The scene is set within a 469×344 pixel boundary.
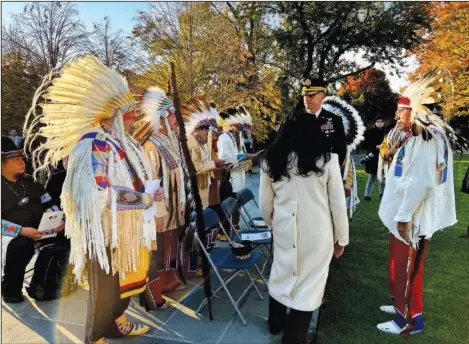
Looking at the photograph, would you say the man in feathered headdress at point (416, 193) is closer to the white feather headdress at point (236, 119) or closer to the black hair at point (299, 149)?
the black hair at point (299, 149)

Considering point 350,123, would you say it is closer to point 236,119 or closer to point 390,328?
point 236,119

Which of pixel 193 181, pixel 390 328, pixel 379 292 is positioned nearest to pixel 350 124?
pixel 379 292

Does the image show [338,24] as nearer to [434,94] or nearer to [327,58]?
[327,58]

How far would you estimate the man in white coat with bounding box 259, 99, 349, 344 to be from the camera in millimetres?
2535

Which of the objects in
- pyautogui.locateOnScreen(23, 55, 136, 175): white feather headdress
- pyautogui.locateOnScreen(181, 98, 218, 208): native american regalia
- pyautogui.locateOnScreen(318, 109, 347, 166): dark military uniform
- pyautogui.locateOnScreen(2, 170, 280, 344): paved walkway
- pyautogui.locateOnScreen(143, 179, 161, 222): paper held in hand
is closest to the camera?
pyautogui.locateOnScreen(23, 55, 136, 175): white feather headdress

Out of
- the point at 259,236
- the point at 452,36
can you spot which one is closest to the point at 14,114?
the point at 259,236

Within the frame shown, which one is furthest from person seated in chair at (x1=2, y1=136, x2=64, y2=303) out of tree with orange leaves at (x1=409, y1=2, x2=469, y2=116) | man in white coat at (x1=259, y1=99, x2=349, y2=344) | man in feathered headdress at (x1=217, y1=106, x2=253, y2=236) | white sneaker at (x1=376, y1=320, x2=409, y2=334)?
tree with orange leaves at (x1=409, y1=2, x2=469, y2=116)

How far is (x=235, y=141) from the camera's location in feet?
20.9

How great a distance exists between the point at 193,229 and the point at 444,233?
14.6 feet

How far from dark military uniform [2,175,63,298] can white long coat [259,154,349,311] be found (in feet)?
8.17

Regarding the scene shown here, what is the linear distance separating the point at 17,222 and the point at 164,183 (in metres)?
1.45

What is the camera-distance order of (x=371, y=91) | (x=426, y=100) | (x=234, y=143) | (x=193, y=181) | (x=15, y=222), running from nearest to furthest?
(x=426, y=100)
(x=193, y=181)
(x=15, y=222)
(x=234, y=143)
(x=371, y=91)

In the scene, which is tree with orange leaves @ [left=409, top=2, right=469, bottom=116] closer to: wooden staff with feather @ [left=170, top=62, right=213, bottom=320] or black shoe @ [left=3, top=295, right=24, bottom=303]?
wooden staff with feather @ [left=170, top=62, right=213, bottom=320]

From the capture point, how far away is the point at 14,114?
1039 cm
